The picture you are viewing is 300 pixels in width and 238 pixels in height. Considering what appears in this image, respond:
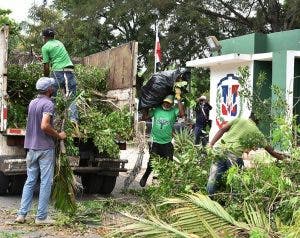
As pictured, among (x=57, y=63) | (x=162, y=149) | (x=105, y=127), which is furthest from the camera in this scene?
(x=162, y=149)

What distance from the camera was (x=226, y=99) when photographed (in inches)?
741

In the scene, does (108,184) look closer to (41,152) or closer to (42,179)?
(42,179)

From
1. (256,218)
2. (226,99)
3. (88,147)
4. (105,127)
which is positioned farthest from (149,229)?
(226,99)

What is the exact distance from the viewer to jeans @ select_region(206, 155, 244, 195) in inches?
262

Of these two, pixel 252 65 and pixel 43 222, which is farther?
pixel 252 65

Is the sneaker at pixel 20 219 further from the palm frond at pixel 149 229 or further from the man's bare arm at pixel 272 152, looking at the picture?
the man's bare arm at pixel 272 152

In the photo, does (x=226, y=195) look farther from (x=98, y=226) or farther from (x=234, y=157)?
(x=98, y=226)

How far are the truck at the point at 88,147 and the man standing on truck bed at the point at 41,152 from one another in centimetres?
147

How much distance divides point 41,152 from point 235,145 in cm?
233

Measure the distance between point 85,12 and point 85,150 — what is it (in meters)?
23.6

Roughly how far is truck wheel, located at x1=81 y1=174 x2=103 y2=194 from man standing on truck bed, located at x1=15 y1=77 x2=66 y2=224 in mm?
2879

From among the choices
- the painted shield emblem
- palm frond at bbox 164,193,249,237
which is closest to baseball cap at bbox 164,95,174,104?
palm frond at bbox 164,193,249,237

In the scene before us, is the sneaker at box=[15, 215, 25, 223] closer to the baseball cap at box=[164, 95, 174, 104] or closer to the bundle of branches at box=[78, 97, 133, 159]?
the bundle of branches at box=[78, 97, 133, 159]

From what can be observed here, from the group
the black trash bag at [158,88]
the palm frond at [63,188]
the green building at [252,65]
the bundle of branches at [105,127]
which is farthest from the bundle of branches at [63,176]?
the green building at [252,65]
